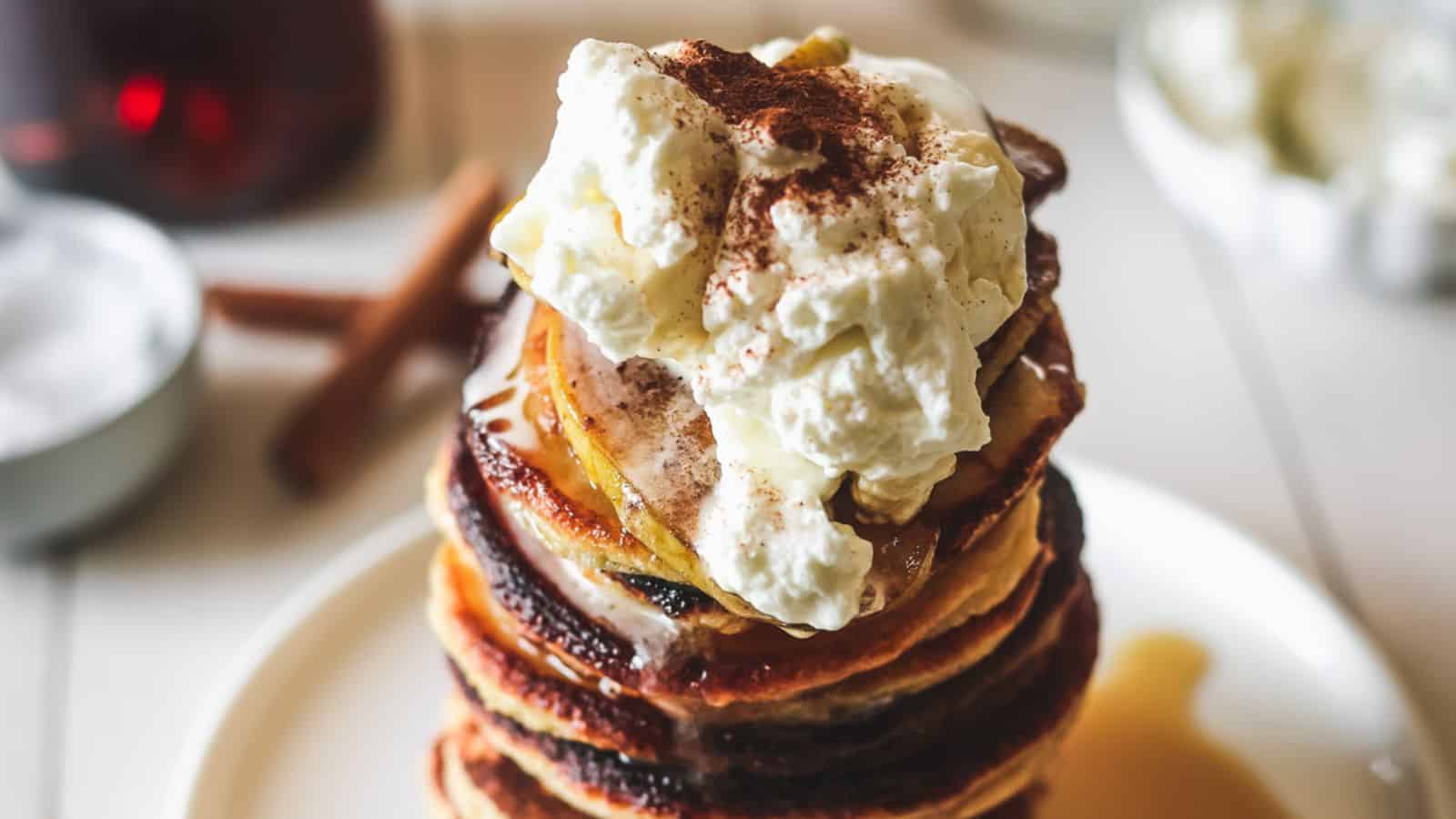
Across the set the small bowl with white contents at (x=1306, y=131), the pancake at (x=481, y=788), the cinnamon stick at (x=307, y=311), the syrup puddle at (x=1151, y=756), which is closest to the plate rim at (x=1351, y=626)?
the syrup puddle at (x=1151, y=756)

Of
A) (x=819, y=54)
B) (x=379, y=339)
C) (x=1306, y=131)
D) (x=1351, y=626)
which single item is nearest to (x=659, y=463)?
(x=819, y=54)

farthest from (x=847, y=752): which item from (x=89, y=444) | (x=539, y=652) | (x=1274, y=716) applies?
(x=89, y=444)

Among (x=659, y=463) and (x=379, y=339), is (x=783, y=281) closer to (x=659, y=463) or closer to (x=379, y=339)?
(x=659, y=463)

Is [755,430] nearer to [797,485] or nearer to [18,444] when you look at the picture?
[797,485]

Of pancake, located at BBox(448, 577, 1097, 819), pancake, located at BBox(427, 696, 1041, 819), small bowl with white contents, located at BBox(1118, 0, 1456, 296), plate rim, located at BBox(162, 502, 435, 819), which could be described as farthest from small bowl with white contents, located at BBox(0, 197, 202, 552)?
small bowl with white contents, located at BBox(1118, 0, 1456, 296)

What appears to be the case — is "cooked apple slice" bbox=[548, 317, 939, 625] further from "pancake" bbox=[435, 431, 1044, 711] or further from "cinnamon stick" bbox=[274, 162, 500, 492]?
"cinnamon stick" bbox=[274, 162, 500, 492]

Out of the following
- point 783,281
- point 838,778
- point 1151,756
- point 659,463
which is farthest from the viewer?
point 1151,756
